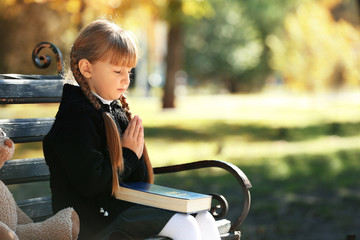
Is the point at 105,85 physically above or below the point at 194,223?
above

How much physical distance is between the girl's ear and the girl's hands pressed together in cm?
27

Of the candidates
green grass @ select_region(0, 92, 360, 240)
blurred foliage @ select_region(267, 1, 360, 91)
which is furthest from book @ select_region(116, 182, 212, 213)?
blurred foliage @ select_region(267, 1, 360, 91)

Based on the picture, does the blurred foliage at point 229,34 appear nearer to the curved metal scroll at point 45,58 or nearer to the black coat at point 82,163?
the curved metal scroll at point 45,58

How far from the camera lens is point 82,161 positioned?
2383mm

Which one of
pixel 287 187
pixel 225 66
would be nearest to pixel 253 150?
pixel 287 187

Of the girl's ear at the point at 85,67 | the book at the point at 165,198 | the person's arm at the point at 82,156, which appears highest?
the girl's ear at the point at 85,67

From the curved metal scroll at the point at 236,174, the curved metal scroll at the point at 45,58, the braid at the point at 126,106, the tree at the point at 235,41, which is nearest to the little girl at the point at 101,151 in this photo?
the braid at the point at 126,106

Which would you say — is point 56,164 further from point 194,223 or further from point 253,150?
point 253,150

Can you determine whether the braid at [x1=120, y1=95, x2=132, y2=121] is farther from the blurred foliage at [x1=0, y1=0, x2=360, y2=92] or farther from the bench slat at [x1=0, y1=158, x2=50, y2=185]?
the bench slat at [x1=0, y1=158, x2=50, y2=185]

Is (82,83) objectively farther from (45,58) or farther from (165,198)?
(45,58)

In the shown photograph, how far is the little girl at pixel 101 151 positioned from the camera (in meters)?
2.40

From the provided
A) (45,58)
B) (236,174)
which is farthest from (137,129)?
(45,58)

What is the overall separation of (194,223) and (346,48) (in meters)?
17.2

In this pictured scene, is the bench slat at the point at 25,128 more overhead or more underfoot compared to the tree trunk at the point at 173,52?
more underfoot
